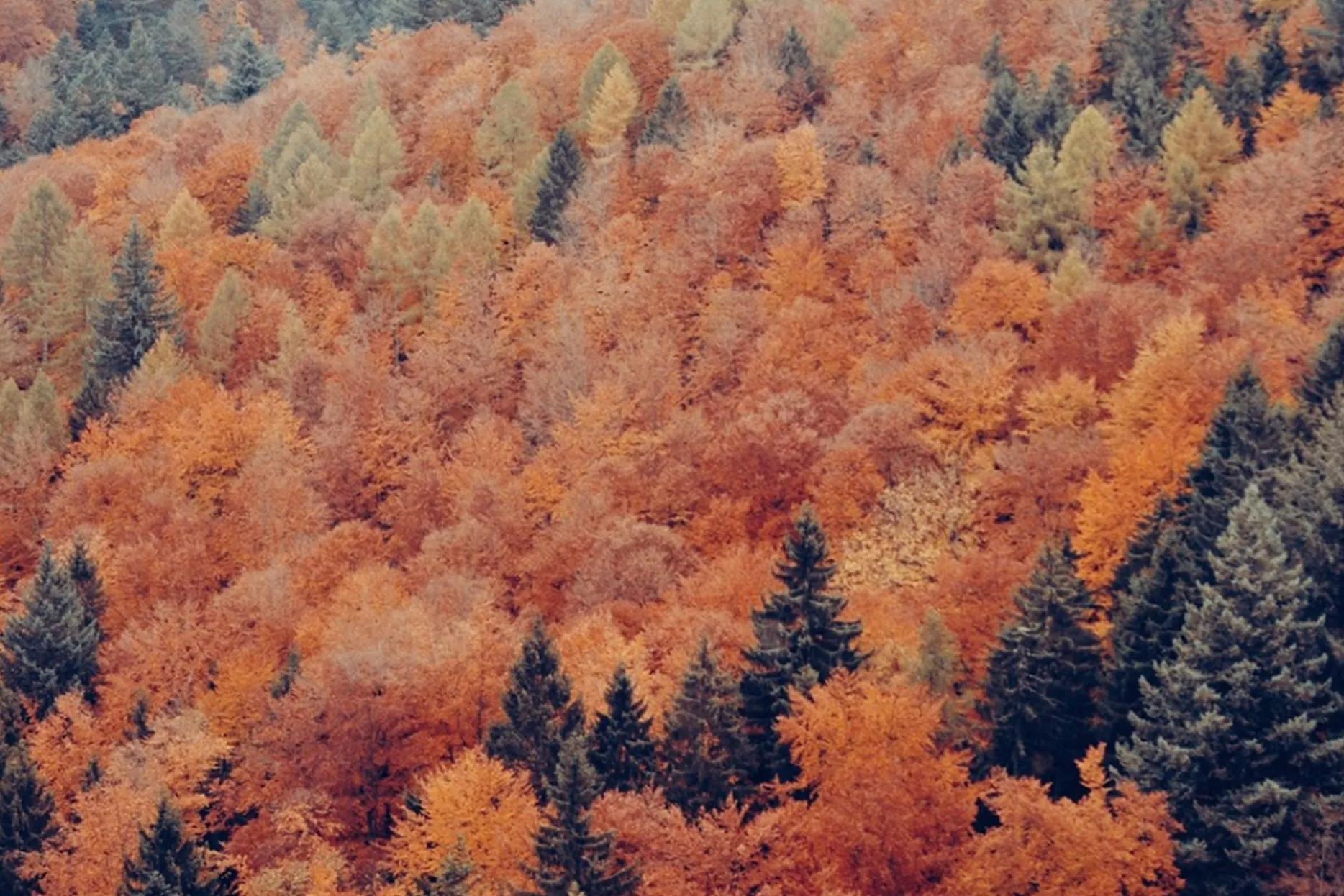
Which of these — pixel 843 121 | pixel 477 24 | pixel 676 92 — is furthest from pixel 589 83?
pixel 477 24

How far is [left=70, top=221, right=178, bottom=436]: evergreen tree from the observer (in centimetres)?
10925

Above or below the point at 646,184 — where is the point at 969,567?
below

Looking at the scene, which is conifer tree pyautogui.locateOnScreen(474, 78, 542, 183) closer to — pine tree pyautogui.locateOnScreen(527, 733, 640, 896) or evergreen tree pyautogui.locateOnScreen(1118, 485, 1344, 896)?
pine tree pyautogui.locateOnScreen(527, 733, 640, 896)

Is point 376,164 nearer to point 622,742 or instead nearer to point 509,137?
point 509,137

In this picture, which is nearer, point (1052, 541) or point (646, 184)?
point (1052, 541)

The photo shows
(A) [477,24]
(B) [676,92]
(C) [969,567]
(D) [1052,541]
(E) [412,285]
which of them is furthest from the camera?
(A) [477,24]

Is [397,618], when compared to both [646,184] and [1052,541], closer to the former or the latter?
[1052,541]

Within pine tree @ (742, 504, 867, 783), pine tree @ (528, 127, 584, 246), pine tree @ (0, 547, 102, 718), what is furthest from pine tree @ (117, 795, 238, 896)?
pine tree @ (528, 127, 584, 246)

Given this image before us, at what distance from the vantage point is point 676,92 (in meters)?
123

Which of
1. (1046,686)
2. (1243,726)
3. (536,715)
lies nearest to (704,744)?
(536,715)

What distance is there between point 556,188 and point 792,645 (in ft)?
215

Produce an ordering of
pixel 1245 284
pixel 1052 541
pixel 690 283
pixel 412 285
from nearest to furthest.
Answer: pixel 1052 541 → pixel 1245 284 → pixel 690 283 → pixel 412 285

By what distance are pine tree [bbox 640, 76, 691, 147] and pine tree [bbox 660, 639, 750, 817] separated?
230 ft

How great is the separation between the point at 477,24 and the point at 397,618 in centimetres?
10298
